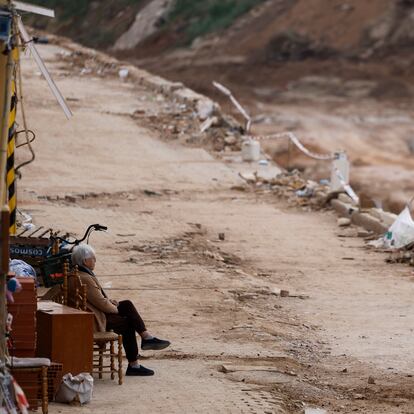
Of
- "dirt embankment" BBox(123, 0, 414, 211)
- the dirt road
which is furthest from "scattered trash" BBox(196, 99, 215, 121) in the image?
"dirt embankment" BBox(123, 0, 414, 211)

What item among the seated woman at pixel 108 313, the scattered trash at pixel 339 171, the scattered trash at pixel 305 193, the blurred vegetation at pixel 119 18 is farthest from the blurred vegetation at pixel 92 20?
the seated woman at pixel 108 313

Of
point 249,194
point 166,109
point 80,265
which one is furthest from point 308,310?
point 166,109

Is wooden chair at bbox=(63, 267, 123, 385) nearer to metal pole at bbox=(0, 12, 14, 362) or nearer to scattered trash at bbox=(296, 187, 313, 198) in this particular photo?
metal pole at bbox=(0, 12, 14, 362)

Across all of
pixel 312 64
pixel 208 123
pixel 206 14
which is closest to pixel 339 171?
pixel 208 123

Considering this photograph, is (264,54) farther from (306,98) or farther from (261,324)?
(261,324)

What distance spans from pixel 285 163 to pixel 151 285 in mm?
19669

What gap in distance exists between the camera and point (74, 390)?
10.5 meters

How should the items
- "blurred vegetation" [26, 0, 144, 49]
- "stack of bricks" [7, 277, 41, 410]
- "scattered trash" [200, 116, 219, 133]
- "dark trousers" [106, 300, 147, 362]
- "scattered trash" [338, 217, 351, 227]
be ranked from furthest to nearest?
1. "blurred vegetation" [26, 0, 144, 49]
2. "scattered trash" [200, 116, 219, 133]
3. "scattered trash" [338, 217, 351, 227]
4. "dark trousers" [106, 300, 147, 362]
5. "stack of bricks" [7, 277, 41, 410]

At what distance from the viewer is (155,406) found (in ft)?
34.8

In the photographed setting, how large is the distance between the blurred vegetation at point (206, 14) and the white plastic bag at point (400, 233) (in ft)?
132

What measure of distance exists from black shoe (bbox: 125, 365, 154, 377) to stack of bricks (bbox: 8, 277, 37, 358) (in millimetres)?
1781

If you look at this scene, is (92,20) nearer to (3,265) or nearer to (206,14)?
(206,14)

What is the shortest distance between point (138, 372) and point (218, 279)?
228 inches

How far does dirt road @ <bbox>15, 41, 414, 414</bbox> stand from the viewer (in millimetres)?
11609
